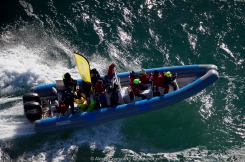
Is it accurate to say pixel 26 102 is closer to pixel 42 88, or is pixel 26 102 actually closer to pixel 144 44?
pixel 42 88

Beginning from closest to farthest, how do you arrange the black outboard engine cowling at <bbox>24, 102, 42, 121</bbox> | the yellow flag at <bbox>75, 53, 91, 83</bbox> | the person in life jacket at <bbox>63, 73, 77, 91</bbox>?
the black outboard engine cowling at <bbox>24, 102, 42, 121</bbox>, the yellow flag at <bbox>75, 53, 91, 83</bbox>, the person in life jacket at <bbox>63, 73, 77, 91</bbox>

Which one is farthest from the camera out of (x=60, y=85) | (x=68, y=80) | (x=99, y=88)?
(x=60, y=85)

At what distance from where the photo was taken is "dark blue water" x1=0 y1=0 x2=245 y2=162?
428 inches

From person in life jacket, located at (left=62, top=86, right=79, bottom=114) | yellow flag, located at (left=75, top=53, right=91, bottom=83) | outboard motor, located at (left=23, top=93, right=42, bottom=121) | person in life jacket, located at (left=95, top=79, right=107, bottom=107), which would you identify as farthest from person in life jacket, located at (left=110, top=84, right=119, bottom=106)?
outboard motor, located at (left=23, top=93, right=42, bottom=121)

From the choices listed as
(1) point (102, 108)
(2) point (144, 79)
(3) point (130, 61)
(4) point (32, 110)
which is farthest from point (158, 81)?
(4) point (32, 110)

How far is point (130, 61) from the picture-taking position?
44.5ft

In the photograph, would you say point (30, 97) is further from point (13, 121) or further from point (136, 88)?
point (136, 88)

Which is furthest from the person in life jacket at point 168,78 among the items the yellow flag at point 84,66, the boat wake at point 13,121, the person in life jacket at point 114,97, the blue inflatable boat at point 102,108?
the boat wake at point 13,121

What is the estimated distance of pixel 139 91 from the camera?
11.1 m

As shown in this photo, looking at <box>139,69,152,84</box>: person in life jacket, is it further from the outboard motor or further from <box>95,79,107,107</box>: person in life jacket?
the outboard motor

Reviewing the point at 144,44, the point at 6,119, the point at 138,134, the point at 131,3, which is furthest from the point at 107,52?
the point at 6,119

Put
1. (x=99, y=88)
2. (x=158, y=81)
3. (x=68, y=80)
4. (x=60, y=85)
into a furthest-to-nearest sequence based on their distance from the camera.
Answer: (x=60, y=85), (x=158, y=81), (x=68, y=80), (x=99, y=88)

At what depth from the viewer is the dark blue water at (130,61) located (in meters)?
10.9

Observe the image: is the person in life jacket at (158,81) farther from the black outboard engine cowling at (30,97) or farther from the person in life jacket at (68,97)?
the black outboard engine cowling at (30,97)
